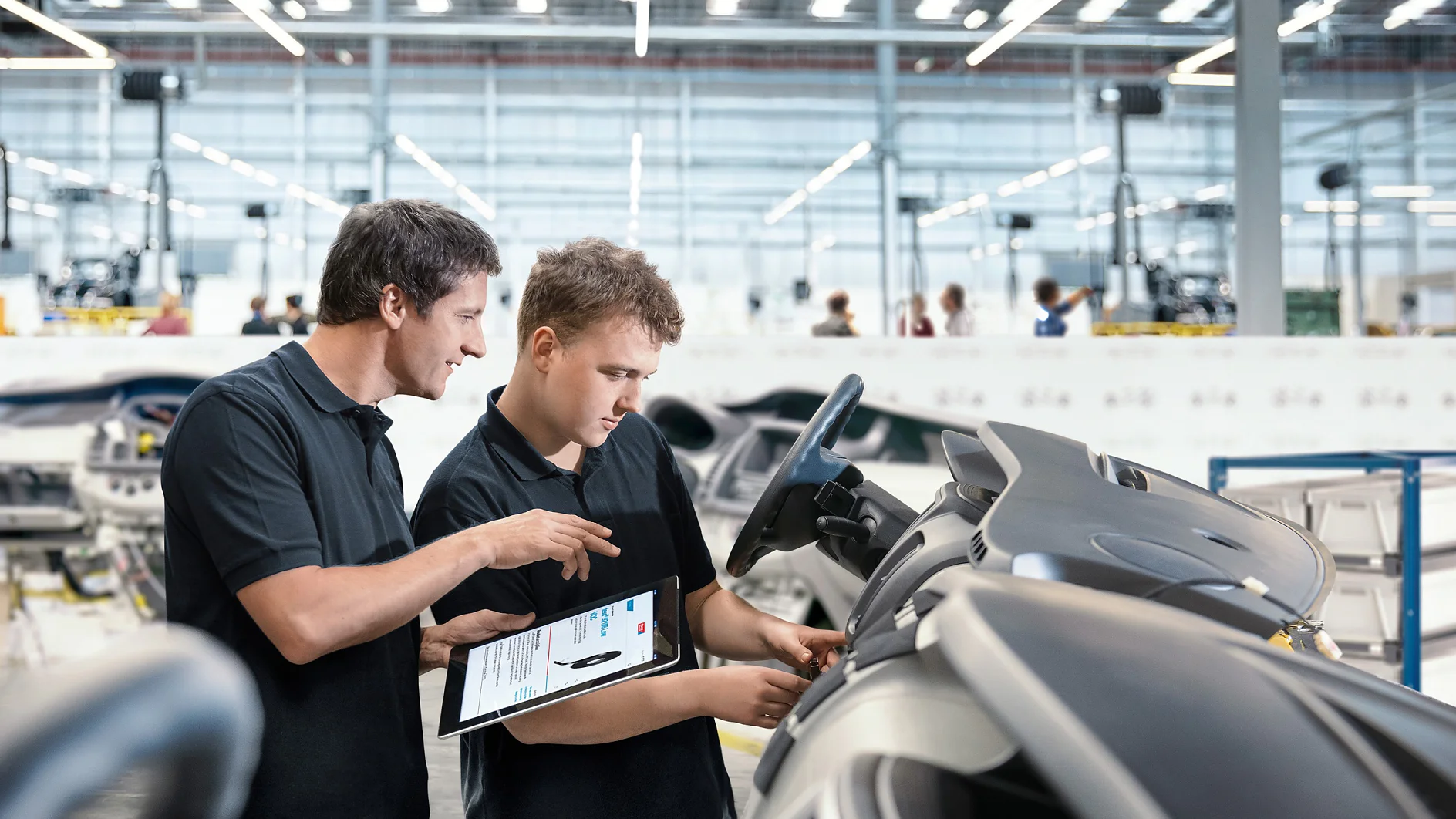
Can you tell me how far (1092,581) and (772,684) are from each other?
1.82ft

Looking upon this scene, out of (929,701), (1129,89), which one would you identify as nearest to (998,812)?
A: (929,701)

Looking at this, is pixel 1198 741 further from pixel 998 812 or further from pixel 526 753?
pixel 526 753

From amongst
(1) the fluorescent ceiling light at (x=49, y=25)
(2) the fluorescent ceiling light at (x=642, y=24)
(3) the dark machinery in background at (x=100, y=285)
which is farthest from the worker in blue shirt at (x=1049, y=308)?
(3) the dark machinery in background at (x=100, y=285)

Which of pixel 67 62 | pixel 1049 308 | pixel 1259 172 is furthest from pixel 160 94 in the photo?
pixel 1259 172

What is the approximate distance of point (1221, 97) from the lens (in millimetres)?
20953

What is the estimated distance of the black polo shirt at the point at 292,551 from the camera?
114 cm

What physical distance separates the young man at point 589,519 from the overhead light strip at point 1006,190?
633 inches

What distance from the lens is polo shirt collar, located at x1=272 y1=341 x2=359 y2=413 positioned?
1.29m

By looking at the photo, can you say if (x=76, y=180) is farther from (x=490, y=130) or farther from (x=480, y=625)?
(x=480, y=625)

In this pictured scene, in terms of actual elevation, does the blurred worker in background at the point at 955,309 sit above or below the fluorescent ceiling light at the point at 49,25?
below

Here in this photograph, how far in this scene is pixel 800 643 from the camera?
4.45 ft

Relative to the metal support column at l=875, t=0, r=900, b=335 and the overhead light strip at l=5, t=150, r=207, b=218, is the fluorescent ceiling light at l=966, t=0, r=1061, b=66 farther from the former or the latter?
the overhead light strip at l=5, t=150, r=207, b=218

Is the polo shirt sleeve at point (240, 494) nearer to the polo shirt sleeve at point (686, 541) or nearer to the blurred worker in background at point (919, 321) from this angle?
the polo shirt sleeve at point (686, 541)

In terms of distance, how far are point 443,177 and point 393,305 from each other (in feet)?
54.9
